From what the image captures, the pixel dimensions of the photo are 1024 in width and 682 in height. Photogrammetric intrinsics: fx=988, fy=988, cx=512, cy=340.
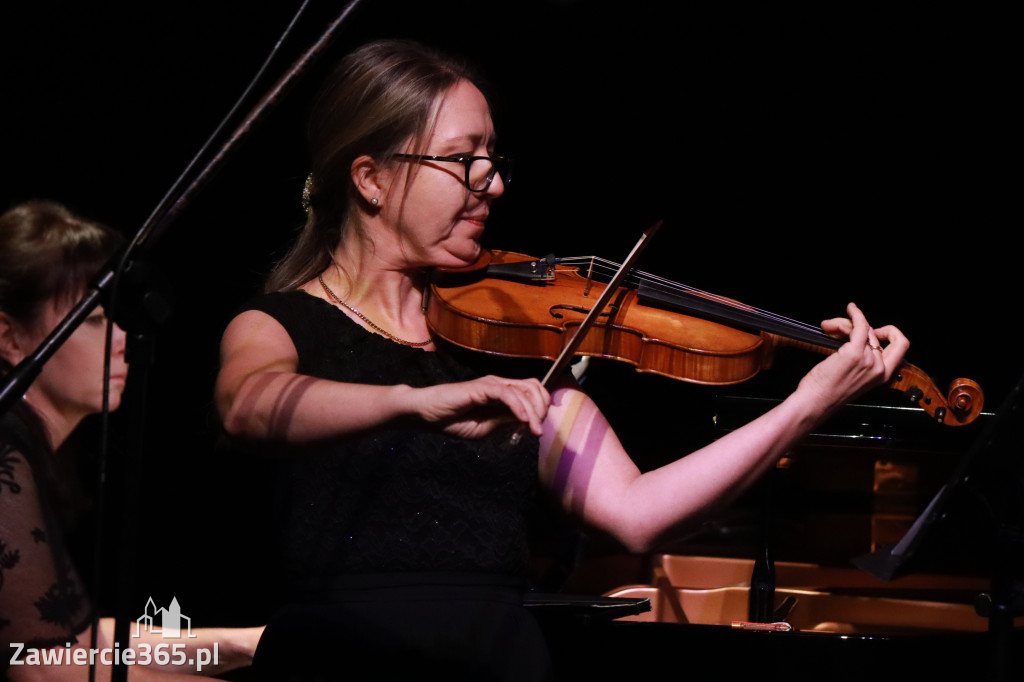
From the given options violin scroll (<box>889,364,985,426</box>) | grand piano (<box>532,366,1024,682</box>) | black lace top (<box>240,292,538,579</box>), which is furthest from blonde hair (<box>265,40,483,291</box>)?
violin scroll (<box>889,364,985,426</box>)

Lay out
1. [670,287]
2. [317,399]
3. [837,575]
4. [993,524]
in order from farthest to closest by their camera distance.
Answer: [837,575] < [670,287] < [993,524] < [317,399]

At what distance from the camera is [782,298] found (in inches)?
111

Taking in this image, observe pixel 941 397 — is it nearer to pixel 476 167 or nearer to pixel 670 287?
pixel 670 287

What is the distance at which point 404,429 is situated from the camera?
1391 millimetres

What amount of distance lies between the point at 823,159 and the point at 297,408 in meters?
1.91

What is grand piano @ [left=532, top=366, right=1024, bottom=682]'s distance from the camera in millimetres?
1511

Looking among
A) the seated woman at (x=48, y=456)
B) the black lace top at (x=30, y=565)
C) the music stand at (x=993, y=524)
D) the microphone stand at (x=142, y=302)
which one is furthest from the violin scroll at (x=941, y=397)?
the black lace top at (x=30, y=565)

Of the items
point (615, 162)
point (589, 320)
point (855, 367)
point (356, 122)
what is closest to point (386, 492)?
point (589, 320)

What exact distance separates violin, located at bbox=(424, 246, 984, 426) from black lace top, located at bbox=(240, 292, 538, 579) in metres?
0.18

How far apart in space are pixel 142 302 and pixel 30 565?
68 cm

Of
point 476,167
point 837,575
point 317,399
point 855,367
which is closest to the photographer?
point 317,399

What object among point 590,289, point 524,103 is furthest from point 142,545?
point 524,103

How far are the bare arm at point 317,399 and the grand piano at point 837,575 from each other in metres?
0.55

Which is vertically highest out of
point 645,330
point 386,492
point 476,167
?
point 476,167
